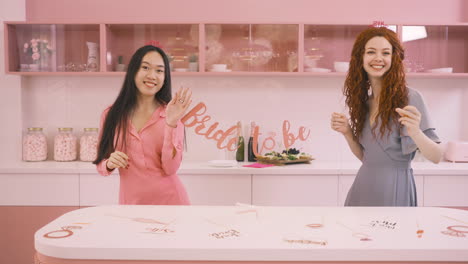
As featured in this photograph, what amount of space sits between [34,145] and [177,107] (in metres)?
1.91

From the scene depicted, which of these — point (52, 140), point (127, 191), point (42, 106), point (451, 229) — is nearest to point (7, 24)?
point (42, 106)

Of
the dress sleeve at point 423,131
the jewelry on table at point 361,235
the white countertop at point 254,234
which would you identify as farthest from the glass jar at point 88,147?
the jewelry on table at point 361,235

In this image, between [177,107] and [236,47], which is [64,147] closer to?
[236,47]

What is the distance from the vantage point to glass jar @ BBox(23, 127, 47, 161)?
322 centimetres

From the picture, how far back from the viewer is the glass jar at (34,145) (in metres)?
3.22

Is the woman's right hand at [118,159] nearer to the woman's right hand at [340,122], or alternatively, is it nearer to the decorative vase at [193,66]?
the woman's right hand at [340,122]

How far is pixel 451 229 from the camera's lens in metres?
1.37

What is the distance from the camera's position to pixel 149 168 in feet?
6.61

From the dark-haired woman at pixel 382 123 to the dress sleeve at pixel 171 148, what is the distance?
2.40 feet

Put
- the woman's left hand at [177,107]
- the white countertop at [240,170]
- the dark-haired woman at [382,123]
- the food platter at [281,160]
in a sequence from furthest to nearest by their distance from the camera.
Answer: the food platter at [281,160]
the white countertop at [240,170]
the dark-haired woman at [382,123]
the woman's left hand at [177,107]

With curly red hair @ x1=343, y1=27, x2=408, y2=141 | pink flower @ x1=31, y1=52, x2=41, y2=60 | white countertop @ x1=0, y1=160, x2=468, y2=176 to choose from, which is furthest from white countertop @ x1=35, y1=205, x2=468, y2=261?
pink flower @ x1=31, y1=52, x2=41, y2=60

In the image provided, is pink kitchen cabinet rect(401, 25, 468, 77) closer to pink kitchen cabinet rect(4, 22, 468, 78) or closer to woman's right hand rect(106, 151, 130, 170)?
pink kitchen cabinet rect(4, 22, 468, 78)

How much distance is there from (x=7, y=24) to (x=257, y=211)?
8.30 ft

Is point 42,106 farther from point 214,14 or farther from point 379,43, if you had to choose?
point 379,43
